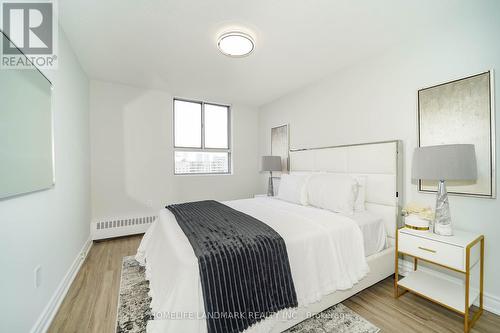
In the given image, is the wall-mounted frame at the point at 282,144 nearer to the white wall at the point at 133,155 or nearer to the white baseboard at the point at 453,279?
the white wall at the point at 133,155

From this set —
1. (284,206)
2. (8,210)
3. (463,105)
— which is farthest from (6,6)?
(463,105)

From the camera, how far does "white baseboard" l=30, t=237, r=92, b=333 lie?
1454 millimetres

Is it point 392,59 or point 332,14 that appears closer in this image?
point 332,14

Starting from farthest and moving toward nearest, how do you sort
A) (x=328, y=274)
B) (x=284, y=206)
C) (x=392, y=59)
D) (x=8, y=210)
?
(x=284, y=206)
(x=392, y=59)
(x=328, y=274)
(x=8, y=210)

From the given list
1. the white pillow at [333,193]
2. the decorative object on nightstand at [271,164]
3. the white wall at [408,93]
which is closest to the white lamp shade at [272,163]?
the decorative object on nightstand at [271,164]

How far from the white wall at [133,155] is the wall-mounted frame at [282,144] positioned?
159 cm

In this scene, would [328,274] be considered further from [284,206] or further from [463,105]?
[463,105]

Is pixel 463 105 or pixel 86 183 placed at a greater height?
pixel 463 105

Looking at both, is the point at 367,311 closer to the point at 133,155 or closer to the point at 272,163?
the point at 272,163

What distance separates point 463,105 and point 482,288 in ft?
5.23

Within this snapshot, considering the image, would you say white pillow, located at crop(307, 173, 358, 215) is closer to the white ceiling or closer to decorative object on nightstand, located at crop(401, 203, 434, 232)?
decorative object on nightstand, located at crop(401, 203, 434, 232)

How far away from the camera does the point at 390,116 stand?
2.37 m

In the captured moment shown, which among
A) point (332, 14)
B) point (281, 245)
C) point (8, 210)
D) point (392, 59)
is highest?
point (332, 14)
